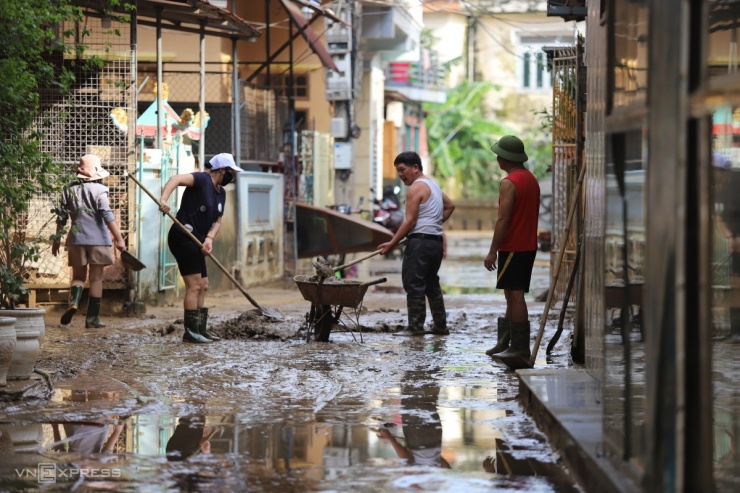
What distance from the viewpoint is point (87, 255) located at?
13297mm

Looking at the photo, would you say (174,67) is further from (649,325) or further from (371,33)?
(649,325)

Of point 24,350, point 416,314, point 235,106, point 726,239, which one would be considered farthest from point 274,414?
point 235,106

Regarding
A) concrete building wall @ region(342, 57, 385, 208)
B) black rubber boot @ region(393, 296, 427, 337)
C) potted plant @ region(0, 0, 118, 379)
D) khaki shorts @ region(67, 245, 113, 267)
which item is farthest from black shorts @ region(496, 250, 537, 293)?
concrete building wall @ region(342, 57, 385, 208)

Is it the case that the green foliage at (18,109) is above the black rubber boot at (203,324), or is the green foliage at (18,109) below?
above

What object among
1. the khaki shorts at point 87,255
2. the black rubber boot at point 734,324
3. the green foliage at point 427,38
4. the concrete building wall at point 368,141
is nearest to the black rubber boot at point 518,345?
the black rubber boot at point 734,324

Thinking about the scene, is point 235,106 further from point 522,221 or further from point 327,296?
point 522,221

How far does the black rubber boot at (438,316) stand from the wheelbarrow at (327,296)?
118 cm

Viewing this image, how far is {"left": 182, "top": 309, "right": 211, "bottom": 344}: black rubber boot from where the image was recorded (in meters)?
11.8

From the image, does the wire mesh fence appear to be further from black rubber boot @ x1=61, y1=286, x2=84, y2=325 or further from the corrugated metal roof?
black rubber boot @ x1=61, y1=286, x2=84, y2=325

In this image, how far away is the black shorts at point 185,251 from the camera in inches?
461

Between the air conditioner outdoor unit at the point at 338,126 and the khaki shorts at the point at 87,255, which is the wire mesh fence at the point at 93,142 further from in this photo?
the air conditioner outdoor unit at the point at 338,126

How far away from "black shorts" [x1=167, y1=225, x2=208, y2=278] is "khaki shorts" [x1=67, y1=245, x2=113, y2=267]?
181 centimetres

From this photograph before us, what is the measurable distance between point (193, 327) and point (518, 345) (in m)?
3.32

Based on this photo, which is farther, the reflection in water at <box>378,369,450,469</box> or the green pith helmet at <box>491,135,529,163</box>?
the green pith helmet at <box>491,135,529,163</box>
